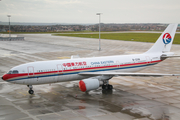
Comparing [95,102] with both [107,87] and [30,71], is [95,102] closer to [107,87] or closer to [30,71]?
[107,87]

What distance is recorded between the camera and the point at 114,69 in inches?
1256

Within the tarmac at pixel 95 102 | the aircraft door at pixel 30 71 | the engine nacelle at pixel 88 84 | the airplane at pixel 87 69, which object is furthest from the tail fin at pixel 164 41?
the aircraft door at pixel 30 71

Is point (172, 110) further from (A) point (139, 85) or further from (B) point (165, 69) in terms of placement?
(B) point (165, 69)

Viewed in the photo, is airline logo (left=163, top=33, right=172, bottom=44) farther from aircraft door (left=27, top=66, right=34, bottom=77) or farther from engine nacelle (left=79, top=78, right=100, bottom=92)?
aircraft door (left=27, top=66, right=34, bottom=77)

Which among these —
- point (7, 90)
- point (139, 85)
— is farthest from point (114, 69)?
point (7, 90)

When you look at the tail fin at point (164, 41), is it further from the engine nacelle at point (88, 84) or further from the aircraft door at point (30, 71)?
the aircraft door at point (30, 71)

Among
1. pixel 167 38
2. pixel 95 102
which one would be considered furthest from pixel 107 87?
pixel 167 38

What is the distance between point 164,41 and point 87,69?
14.7m

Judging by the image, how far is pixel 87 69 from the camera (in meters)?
30.1

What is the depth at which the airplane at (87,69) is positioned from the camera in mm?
26625

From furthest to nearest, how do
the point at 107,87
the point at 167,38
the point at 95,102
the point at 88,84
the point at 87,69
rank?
the point at 167,38
the point at 107,87
the point at 87,69
the point at 88,84
the point at 95,102

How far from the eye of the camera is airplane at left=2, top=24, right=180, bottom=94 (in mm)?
26625

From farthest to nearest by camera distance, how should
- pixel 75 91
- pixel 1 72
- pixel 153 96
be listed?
pixel 1 72
pixel 75 91
pixel 153 96

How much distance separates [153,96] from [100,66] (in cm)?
831
